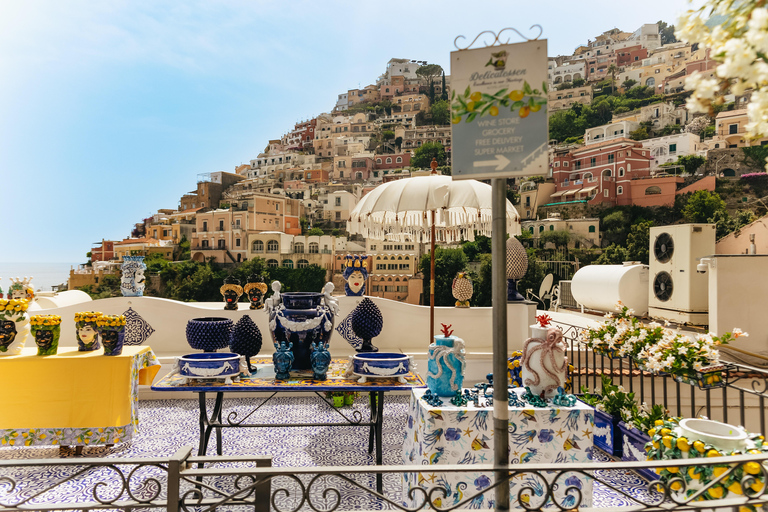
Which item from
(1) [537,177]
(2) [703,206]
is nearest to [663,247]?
(1) [537,177]

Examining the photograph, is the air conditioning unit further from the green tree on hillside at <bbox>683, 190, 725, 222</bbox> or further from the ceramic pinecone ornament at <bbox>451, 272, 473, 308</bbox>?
the green tree on hillside at <bbox>683, 190, 725, 222</bbox>

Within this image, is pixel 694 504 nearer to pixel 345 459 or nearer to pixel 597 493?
pixel 597 493

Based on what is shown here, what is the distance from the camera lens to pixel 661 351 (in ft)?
9.96

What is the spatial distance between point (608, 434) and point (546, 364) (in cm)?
184

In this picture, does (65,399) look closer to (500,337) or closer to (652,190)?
(500,337)

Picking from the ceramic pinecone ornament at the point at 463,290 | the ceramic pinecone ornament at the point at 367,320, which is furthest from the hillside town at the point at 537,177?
the ceramic pinecone ornament at the point at 367,320

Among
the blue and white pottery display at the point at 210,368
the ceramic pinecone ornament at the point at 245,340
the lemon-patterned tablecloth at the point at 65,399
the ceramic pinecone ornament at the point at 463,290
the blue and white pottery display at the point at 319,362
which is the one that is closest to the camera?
the blue and white pottery display at the point at 210,368

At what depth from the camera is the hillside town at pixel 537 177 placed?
35.2 metres

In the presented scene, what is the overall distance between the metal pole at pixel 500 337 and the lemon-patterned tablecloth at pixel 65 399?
3.07m

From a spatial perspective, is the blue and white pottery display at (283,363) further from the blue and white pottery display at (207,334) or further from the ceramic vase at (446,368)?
the ceramic vase at (446,368)

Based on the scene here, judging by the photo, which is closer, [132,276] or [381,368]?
[381,368]

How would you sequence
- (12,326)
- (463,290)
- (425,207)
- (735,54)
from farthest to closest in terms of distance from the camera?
(463,290), (425,207), (12,326), (735,54)

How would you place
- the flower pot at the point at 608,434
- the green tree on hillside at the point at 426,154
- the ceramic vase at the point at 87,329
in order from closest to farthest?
1. the ceramic vase at the point at 87,329
2. the flower pot at the point at 608,434
3. the green tree on hillside at the point at 426,154

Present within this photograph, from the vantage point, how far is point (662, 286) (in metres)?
8.99
